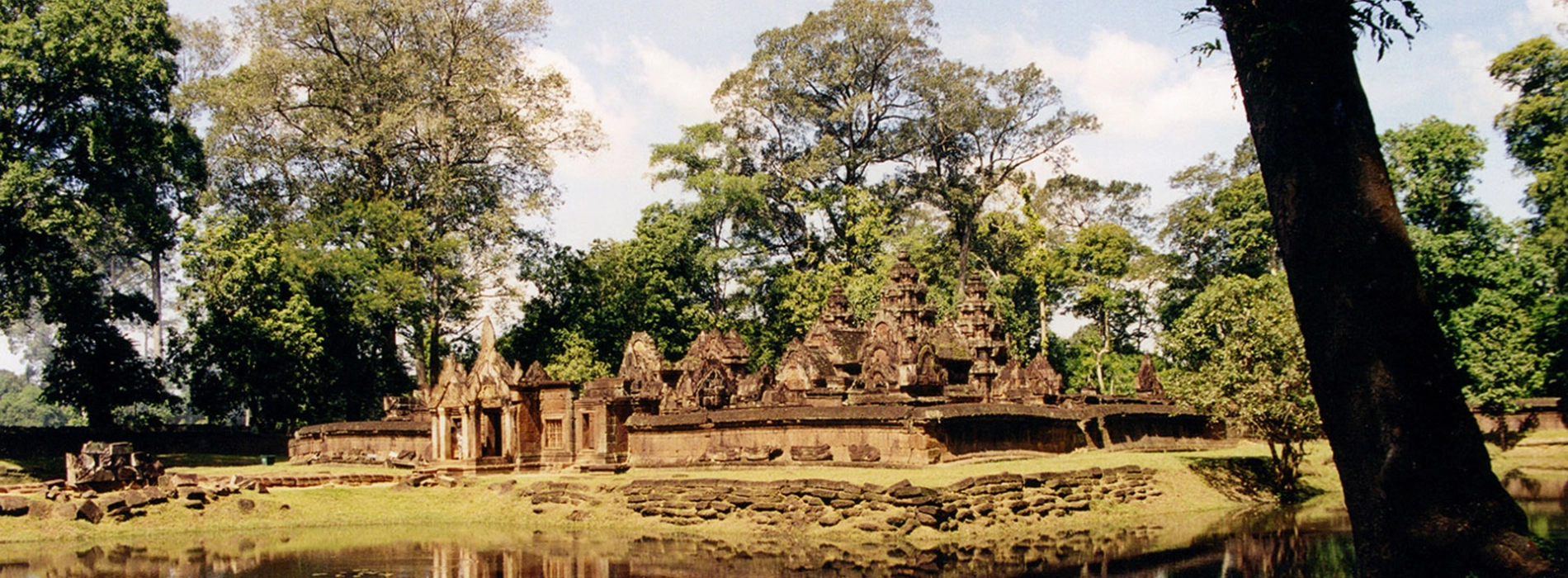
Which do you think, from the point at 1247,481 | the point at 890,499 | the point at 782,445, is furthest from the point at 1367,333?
the point at 1247,481

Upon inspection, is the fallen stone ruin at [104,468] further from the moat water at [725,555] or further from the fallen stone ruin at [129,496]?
the moat water at [725,555]

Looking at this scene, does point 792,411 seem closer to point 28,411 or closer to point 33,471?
point 33,471

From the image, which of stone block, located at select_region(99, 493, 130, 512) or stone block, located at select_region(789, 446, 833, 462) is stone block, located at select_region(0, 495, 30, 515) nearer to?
stone block, located at select_region(99, 493, 130, 512)

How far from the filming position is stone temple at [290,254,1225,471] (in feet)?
87.0

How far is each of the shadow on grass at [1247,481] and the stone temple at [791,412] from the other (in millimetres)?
3820

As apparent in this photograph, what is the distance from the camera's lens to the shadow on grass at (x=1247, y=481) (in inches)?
1048

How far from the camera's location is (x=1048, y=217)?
202 feet

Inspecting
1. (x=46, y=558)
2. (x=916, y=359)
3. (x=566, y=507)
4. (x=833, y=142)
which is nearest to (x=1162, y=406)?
(x=916, y=359)

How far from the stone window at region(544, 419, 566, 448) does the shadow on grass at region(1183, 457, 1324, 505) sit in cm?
1488

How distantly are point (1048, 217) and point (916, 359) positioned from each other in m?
33.7

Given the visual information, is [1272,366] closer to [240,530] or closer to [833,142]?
[240,530]

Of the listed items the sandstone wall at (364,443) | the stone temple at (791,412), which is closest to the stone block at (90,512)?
the stone temple at (791,412)

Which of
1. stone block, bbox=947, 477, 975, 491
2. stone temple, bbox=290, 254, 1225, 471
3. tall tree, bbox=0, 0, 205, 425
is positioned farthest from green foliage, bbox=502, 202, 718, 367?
stone block, bbox=947, 477, 975, 491

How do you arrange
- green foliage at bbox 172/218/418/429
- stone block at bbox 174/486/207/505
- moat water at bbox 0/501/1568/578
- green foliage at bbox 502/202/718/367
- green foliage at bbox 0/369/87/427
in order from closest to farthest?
moat water at bbox 0/501/1568/578 < stone block at bbox 174/486/207/505 < green foliage at bbox 172/218/418/429 < green foliage at bbox 502/202/718/367 < green foliage at bbox 0/369/87/427
